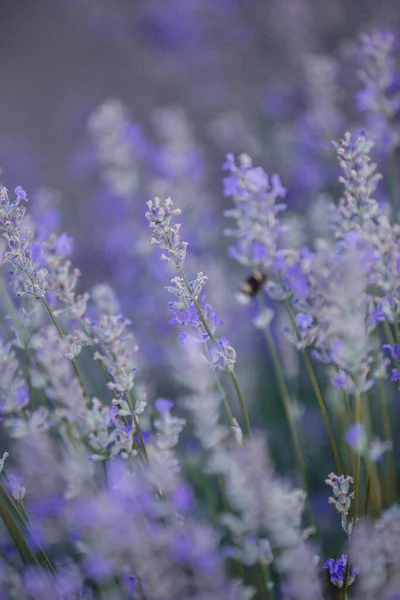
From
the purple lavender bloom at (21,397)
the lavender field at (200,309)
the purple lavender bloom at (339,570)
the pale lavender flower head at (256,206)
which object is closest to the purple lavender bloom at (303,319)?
the lavender field at (200,309)

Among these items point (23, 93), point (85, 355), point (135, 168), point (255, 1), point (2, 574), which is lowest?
point (2, 574)

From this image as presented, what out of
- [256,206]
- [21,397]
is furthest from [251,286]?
[21,397]

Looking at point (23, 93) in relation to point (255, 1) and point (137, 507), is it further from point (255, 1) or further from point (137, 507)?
point (137, 507)

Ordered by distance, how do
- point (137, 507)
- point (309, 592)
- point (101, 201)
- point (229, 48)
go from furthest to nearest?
1. point (229, 48)
2. point (101, 201)
3. point (137, 507)
4. point (309, 592)

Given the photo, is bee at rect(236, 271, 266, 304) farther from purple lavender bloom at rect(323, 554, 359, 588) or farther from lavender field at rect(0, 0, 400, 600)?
purple lavender bloom at rect(323, 554, 359, 588)

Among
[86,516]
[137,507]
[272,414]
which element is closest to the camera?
[86,516]

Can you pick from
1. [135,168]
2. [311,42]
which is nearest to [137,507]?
[135,168]

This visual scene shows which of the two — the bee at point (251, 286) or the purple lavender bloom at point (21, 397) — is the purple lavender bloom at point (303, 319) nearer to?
the bee at point (251, 286)

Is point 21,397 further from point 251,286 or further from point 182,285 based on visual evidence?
point 251,286
